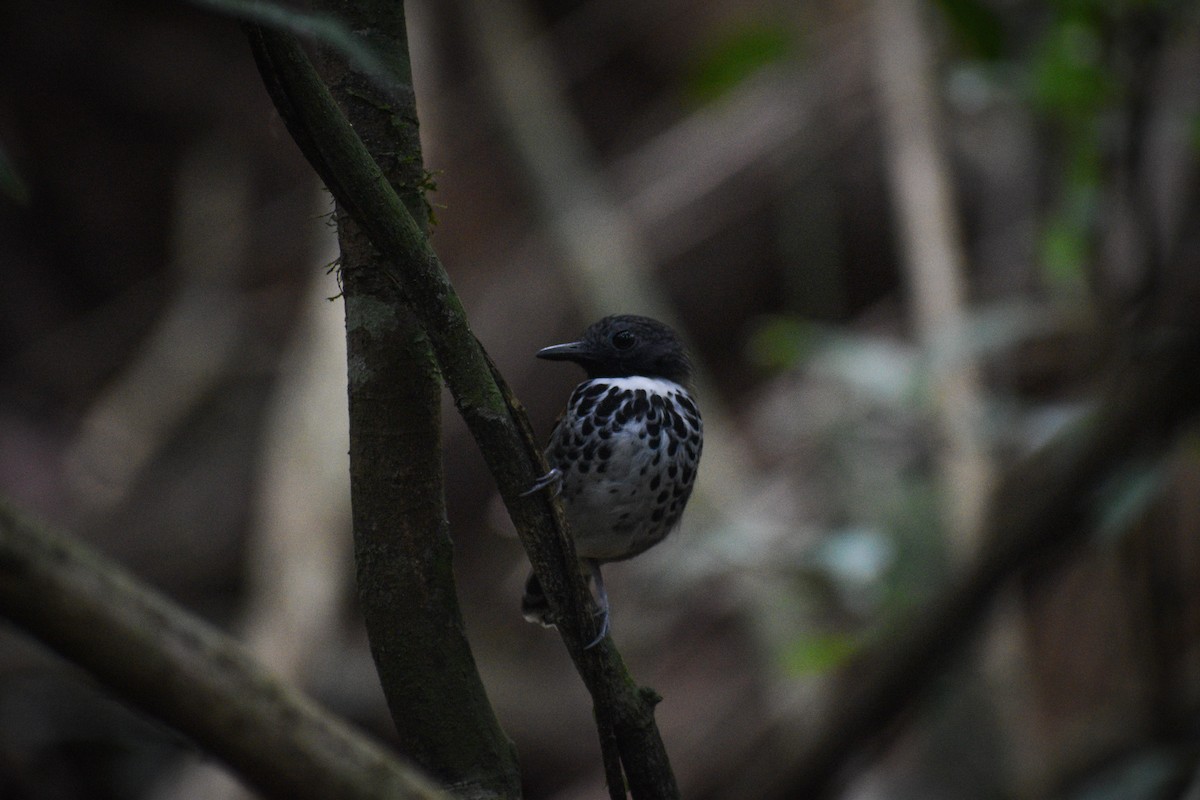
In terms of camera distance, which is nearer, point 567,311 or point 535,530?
point 535,530

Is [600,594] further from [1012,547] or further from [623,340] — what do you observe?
[1012,547]

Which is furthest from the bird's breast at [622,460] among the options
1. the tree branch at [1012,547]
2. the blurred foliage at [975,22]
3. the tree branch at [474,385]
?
the blurred foliage at [975,22]

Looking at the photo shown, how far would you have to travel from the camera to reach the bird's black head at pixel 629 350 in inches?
105

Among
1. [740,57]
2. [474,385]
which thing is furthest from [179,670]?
[740,57]

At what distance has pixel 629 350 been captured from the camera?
8.77 feet

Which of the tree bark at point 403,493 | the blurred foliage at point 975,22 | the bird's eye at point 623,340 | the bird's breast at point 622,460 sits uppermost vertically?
the blurred foliage at point 975,22

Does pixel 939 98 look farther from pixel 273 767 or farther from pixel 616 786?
pixel 273 767

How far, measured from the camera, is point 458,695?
4.67 feet

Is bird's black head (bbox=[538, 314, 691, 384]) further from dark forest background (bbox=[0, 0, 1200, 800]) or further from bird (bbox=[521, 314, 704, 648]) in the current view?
dark forest background (bbox=[0, 0, 1200, 800])

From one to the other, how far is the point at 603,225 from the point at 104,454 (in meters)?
2.51

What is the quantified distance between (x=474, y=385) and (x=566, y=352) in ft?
4.14

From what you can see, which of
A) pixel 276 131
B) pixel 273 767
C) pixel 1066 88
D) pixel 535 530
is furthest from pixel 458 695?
pixel 1066 88

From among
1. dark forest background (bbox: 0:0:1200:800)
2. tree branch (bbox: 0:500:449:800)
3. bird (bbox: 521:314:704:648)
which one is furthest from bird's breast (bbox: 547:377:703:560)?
tree branch (bbox: 0:500:449:800)

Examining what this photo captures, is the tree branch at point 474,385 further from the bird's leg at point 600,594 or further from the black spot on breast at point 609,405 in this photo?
the black spot on breast at point 609,405
